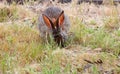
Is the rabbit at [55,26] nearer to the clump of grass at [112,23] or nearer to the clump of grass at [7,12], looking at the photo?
the clump of grass at [112,23]

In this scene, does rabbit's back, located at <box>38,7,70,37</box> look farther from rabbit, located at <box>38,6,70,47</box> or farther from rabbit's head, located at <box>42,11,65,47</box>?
rabbit's head, located at <box>42,11,65,47</box>

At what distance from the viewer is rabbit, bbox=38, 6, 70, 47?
180 inches

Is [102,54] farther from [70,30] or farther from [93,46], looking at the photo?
[70,30]

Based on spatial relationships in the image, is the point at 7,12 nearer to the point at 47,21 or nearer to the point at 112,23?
the point at 112,23

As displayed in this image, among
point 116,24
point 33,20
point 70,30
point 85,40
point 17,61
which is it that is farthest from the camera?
point 33,20

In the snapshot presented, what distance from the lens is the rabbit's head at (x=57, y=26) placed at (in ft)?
14.9

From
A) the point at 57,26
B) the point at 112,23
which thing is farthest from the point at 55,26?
the point at 112,23

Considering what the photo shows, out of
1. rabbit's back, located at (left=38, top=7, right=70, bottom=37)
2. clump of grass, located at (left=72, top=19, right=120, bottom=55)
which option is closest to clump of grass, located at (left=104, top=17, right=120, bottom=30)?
clump of grass, located at (left=72, top=19, right=120, bottom=55)

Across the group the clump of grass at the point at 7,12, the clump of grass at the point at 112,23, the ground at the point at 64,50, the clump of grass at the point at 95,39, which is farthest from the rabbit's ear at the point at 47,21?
the clump of grass at the point at 7,12

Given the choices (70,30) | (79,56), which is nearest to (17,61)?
(79,56)

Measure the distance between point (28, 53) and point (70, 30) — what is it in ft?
3.99

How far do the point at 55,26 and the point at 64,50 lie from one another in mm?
305

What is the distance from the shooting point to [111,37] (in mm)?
4953

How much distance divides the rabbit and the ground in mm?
113
